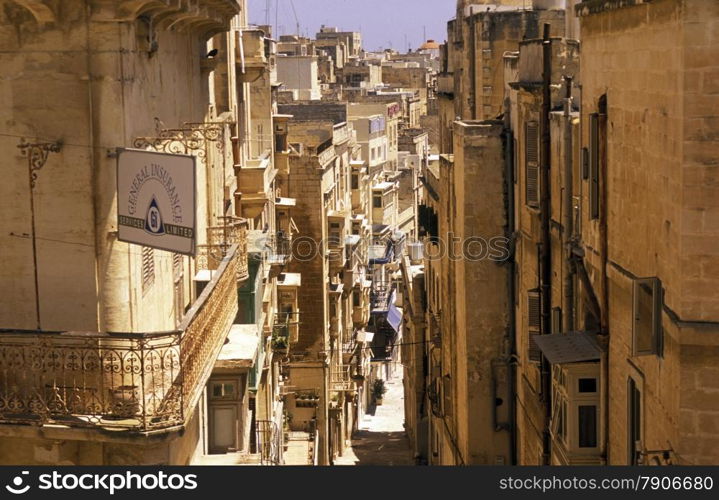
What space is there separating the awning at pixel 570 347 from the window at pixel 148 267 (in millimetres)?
4085

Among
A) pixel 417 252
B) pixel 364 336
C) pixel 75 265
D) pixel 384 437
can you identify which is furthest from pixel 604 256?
pixel 364 336

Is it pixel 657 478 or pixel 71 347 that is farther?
pixel 71 347

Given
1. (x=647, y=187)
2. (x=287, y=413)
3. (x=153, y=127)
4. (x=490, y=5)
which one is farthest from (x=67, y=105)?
(x=287, y=413)

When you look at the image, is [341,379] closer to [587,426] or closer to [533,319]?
[533,319]

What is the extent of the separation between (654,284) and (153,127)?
4.88m

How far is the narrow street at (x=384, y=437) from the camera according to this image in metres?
39.7

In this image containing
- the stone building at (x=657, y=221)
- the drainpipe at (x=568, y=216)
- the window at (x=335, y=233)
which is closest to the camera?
the stone building at (x=657, y=221)

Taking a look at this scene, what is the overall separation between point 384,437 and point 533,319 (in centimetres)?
2974

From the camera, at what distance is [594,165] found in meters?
13.0

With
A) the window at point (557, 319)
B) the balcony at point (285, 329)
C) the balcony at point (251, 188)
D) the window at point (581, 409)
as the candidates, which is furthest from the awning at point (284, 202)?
the window at point (581, 409)

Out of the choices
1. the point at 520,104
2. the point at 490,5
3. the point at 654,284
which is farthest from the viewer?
the point at 490,5

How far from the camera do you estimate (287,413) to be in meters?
35.6

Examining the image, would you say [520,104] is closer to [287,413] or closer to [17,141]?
[17,141]

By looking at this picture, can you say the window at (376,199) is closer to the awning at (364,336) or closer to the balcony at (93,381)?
the awning at (364,336)
